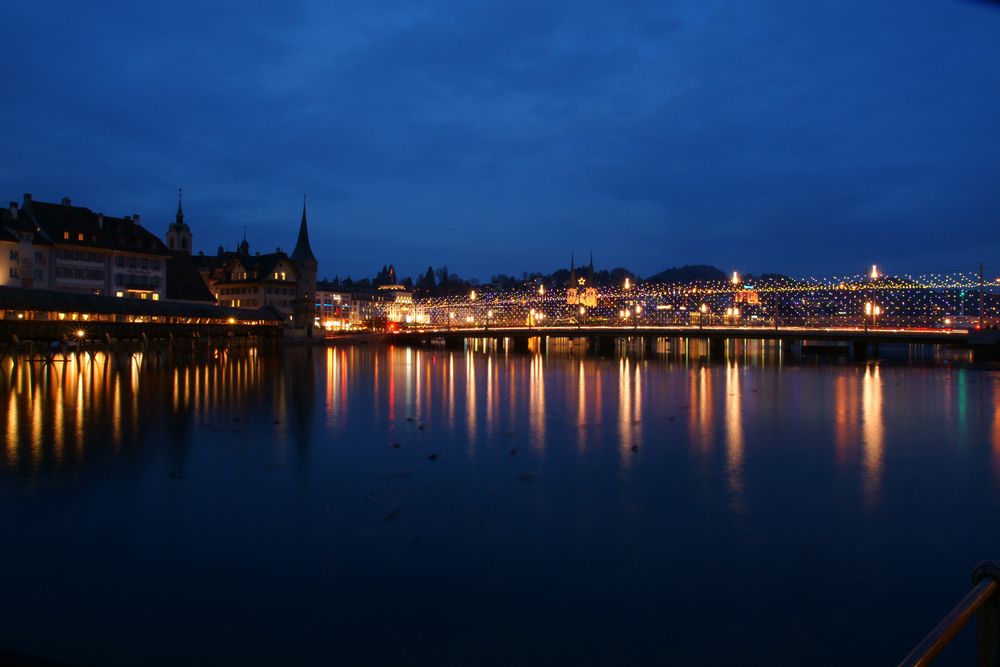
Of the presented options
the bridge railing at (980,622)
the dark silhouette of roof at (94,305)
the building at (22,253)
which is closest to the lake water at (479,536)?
the bridge railing at (980,622)

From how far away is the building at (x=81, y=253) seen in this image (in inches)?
2173

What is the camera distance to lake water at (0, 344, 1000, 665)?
6898mm

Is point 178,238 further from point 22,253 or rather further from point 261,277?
point 22,253

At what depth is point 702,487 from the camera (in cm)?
1305

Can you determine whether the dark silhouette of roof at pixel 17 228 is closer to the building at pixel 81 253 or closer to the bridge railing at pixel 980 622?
the building at pixel 81 253

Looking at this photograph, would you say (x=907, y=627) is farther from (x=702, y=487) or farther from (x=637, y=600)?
(x=702, y=487)

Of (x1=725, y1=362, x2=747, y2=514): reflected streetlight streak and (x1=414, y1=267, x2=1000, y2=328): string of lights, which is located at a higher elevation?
(x1=414, y1=267, x2=1000, y2=328): string of lights

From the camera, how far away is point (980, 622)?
2.96 meters

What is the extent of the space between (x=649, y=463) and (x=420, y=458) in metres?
5.38

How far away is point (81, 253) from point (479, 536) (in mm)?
64427

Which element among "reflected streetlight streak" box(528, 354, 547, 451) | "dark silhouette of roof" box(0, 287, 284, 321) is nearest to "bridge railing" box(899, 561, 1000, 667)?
"reflected streetlight streak" box(528, 354, 547, 451)

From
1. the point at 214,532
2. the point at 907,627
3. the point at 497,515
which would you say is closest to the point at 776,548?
the point at 907,627

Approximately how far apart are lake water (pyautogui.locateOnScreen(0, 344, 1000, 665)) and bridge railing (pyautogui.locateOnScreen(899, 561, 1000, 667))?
162 inches

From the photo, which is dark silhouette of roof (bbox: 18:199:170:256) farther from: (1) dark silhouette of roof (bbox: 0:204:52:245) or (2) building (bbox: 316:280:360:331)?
(2) building (bbox: 316:280:360:331)
